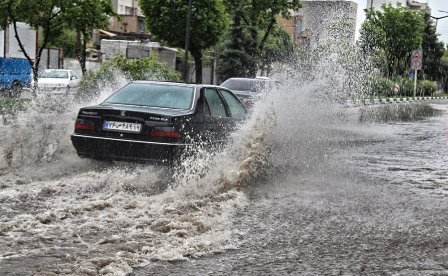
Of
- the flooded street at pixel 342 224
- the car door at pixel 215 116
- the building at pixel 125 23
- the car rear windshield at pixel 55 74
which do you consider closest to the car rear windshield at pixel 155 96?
the car door at pixel 215 116

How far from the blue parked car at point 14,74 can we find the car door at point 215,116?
68.9 feet

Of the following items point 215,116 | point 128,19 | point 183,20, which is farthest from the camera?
point 128,19

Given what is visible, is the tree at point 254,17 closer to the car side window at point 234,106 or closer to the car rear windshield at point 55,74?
the car rear windshield at point 55,74

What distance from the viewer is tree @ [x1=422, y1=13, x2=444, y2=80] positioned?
78.8 metres

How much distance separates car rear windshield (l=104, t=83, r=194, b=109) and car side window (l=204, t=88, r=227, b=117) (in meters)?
0.33

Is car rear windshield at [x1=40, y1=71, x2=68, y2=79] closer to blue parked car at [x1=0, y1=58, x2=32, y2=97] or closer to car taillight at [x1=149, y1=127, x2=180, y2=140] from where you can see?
blue parked car at [x1=0, y1=58, x2=32, y2=97]

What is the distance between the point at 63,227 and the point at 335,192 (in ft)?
12.9

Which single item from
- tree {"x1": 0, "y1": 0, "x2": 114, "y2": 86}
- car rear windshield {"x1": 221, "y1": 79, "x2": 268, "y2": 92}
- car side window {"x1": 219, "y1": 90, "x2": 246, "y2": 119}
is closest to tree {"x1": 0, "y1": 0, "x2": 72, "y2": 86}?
tree {"x1": 0, "y1": 0, "x2": 114, "y2": 86}

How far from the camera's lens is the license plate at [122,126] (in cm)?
838

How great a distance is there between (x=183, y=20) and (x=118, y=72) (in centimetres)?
910

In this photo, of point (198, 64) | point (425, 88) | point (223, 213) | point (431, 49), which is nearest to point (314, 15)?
point (431, 49)

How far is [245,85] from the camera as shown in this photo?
20031mm

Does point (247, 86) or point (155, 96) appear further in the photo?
point (247, 86)

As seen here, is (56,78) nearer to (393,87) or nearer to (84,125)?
(84,125)
